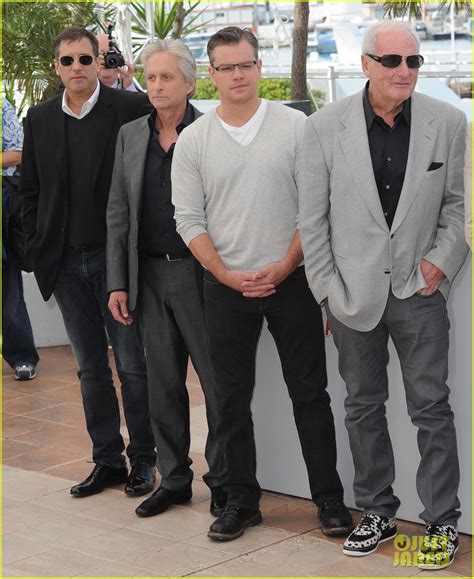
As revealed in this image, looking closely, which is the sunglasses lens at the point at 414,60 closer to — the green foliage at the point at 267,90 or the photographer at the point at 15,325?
the photographer at the point at 15,325

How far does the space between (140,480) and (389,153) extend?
6.80ft

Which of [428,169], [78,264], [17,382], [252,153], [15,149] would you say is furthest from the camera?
[17,382]

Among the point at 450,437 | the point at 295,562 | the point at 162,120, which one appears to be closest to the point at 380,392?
the point at 450,437

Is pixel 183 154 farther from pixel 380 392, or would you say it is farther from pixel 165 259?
pixel 380 392

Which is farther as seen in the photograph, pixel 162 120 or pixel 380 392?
pixel 162 120

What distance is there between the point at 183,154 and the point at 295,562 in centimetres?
168

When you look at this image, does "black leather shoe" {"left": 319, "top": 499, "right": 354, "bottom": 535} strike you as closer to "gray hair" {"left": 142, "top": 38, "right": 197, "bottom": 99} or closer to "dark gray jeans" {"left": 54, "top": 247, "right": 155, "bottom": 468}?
"dark gray jeans" {"left": 54, "top": 247, "right": 155, "bottom": 468}

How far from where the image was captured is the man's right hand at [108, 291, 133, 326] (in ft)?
16.7

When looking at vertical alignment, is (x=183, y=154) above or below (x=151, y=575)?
above

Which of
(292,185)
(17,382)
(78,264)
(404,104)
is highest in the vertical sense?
(404,104)

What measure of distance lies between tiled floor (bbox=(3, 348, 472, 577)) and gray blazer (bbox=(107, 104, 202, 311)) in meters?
0.96

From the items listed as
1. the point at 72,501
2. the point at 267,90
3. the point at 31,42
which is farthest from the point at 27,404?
the point at 267,90

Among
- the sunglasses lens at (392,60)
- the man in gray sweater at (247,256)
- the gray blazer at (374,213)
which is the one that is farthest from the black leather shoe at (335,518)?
the sunglasses lens at (392,60)

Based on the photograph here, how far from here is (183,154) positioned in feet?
15.3
